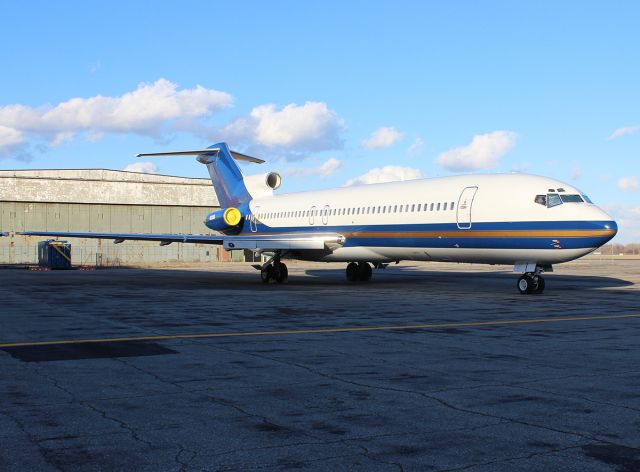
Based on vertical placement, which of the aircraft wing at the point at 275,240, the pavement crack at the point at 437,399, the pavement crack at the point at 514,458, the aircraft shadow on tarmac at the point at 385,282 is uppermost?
the aircraft wing at the point at 275,240

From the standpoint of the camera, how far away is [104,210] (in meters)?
65.2

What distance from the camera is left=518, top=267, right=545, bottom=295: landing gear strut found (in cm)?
2172

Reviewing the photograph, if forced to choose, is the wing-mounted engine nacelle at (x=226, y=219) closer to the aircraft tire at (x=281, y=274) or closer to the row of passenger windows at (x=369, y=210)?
the row of passenger windows at (x=369, y=210)

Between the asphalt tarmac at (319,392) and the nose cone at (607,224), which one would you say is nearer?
the asphalt tarmac at (319,392)

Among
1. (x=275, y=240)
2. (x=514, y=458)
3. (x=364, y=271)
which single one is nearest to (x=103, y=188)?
(x=275, y=240)

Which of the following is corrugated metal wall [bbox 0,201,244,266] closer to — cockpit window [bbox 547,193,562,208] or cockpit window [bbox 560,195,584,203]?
cockpit window [bbox 547,193,562,208]

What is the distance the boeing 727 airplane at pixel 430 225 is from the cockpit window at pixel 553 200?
3cm

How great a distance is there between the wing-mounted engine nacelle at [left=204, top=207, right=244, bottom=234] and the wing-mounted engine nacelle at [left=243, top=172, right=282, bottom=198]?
4.65 feet

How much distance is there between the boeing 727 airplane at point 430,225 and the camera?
20688 millimetres

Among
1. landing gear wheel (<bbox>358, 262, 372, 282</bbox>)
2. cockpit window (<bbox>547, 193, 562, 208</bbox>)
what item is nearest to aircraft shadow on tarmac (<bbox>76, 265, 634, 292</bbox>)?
landing gear wheel (<bbox>358, 262, 372, 282</bbox>)

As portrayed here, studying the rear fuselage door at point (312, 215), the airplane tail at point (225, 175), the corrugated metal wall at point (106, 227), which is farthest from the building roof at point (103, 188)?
the rear fuselage door at point (312, 215)

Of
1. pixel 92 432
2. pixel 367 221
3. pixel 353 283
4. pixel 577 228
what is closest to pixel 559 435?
pixel 92 432

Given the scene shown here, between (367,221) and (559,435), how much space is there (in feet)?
68.5

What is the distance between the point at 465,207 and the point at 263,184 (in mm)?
14673
